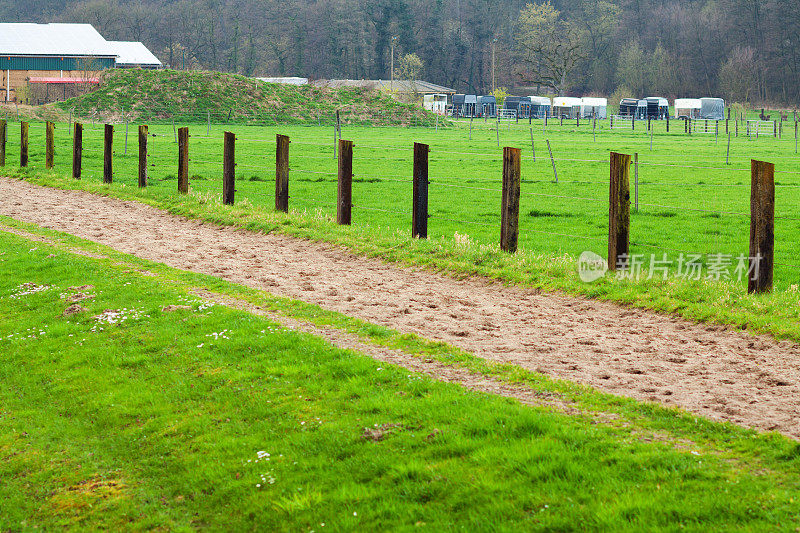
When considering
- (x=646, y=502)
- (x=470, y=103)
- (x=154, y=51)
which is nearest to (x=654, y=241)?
(x=646, y=502)

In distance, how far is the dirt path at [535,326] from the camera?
6922 millimetres

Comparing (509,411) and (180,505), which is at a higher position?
(509,411)

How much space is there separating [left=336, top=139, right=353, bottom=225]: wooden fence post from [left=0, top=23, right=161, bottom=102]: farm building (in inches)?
3197

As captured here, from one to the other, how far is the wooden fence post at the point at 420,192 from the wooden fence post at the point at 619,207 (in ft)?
11.8

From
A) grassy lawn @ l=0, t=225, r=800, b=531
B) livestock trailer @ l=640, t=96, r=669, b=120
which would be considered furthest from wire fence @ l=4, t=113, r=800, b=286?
livestock trailer @ l=640, t=96, r=669, b=120

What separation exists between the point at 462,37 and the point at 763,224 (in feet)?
467

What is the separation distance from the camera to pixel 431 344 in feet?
27.2

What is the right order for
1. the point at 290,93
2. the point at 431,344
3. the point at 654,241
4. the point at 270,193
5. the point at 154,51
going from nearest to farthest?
the point at 431,344 < the point at 654,241 < the point at 270,193 < the point at 290,93 < the point at 154,51

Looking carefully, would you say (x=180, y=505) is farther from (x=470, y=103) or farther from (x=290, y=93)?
(x=470, y=103)

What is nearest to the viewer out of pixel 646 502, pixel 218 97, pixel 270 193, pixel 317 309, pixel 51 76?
pixel 646 502

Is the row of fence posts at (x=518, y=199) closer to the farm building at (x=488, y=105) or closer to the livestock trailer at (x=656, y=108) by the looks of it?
the livestock trailer at (x=656, y=108)

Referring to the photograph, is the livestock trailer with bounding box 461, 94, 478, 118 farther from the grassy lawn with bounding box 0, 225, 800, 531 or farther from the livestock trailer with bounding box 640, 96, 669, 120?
the grassy lawn with bounding box 0, 225, 800, 531

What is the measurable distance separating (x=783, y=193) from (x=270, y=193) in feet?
44.3

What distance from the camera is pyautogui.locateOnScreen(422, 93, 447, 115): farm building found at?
9881 centimetres
